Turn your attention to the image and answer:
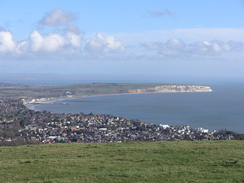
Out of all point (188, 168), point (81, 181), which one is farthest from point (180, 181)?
point (81, 181)

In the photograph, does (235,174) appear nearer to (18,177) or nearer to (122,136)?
(18,177)

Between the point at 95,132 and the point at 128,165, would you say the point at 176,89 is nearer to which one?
the point at 95,132

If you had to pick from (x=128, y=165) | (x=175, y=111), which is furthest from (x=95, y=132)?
(x=175, y=111)

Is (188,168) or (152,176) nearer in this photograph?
(152,176)

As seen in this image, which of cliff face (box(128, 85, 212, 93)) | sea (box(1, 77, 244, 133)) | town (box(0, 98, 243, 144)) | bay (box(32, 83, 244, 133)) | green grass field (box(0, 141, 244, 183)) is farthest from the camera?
cliff face (box(128, 85, 212, 93))

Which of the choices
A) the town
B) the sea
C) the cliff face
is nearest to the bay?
the sea

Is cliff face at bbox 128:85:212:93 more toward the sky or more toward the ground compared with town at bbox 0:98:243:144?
more toward the sky

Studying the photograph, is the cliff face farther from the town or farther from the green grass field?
the green grass field

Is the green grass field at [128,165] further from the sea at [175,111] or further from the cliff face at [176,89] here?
the cliff face at [176,89]
